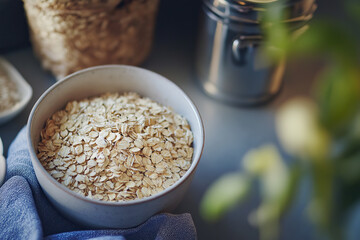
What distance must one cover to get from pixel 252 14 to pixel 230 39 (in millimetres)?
76

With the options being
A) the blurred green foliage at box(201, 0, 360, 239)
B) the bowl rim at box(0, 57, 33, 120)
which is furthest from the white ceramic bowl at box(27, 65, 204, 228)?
the blurred green foliage at box(201, 0, 360, 239)

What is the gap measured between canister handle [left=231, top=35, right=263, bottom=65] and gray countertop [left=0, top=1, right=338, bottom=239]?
6.1 inches

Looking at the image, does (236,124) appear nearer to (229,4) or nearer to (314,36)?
(229,4)

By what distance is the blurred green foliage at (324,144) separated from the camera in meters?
0.24

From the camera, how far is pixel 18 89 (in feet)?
2.69

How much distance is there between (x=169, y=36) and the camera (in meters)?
1.03

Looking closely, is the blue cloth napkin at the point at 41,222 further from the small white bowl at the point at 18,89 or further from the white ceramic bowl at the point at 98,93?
the small white bowl at the point at 18,89

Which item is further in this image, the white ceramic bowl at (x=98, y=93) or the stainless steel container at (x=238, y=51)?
the stainless steel container at (x=238, y=51)

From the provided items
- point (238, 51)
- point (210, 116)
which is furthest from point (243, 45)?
point (210, 116)

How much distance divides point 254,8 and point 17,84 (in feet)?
1.69

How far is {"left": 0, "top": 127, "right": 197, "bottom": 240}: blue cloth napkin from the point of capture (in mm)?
593

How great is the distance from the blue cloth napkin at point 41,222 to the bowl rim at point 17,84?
0.16m

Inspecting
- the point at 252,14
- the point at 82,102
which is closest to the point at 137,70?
the point at 82,102

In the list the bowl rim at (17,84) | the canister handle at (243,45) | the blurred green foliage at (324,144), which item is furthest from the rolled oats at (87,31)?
the blurred green foliage at (324,144)
